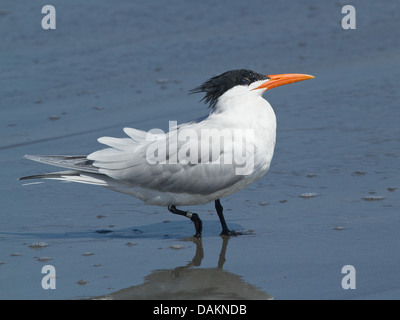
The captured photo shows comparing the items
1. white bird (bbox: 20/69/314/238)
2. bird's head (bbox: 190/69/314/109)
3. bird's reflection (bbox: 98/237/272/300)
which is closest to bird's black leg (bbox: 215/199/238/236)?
white bird (bbox: 20/69/314/238)

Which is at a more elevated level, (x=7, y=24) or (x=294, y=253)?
(x=7, y=24)

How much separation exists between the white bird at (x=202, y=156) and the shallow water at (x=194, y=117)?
316 mm

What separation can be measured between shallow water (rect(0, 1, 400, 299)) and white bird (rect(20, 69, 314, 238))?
32cm

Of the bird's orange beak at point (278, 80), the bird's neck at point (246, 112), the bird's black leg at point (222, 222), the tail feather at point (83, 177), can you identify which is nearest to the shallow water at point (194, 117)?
the bird's black leg at point (222, 222)

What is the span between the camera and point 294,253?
477 cm

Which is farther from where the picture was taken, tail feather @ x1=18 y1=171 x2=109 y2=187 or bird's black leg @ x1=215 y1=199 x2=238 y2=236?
tail feather @ x1=18 y1=171 x2=109 y2=187

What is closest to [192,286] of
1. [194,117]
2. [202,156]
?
[202,156]

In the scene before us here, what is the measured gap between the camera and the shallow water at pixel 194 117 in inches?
179

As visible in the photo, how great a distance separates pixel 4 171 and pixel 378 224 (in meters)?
3.16

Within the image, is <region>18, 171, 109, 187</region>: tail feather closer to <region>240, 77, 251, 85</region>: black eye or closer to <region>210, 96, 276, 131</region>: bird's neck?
<region>210, 96, 276, 131</region>: bird's neck

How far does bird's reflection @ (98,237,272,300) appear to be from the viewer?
429 cm

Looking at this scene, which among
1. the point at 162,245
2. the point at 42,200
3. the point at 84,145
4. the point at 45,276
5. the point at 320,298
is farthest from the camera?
the point at 84,145

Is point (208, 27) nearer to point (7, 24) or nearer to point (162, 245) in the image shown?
point (7, 24)

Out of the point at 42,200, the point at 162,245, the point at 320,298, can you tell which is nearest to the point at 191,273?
the point at 162,245
